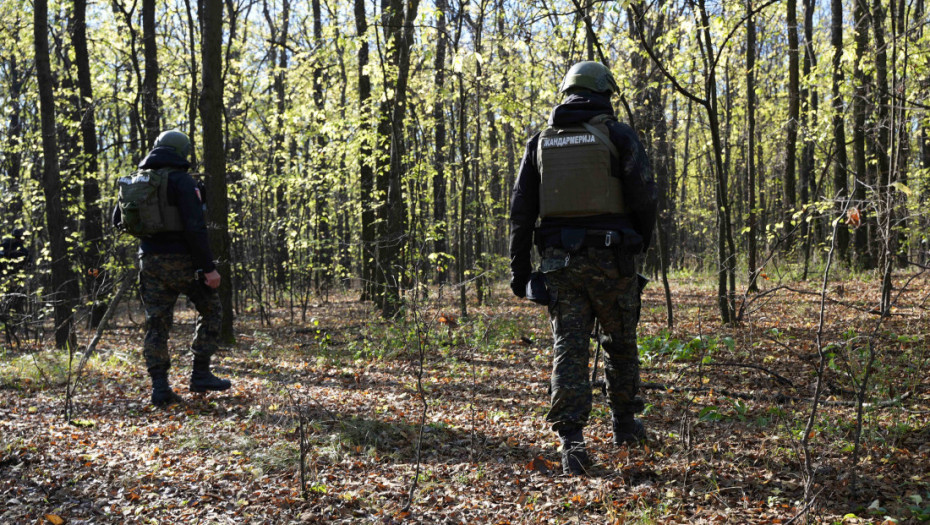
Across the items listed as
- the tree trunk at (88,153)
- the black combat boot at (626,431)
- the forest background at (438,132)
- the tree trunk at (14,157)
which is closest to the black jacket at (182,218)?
the forest background at (438,132)

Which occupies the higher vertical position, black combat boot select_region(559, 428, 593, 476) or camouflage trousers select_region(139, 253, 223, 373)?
camouflage trousers select_region(139, 253, 223, 373)

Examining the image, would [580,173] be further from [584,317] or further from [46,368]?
[46,368]

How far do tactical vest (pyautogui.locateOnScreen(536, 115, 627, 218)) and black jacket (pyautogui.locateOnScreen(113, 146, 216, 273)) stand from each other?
3509mm

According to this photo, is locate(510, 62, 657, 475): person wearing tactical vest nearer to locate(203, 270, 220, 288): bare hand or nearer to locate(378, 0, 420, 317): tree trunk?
locate(203, 270, 220, 288): bare hand

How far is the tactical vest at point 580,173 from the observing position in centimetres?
344

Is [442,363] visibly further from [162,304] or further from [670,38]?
[670,38]

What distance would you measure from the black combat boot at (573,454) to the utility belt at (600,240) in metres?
1.12

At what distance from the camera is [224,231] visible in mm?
8203

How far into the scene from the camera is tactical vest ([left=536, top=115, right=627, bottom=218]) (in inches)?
136

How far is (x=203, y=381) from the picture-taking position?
564cm

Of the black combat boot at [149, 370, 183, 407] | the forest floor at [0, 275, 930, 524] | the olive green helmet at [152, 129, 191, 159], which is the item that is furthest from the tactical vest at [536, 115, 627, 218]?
the black combat boot at [149, 370, 183, 407]

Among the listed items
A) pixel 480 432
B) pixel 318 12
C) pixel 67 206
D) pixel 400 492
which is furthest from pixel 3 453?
pixel 318 12

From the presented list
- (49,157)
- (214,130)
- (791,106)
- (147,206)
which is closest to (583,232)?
(147,206)

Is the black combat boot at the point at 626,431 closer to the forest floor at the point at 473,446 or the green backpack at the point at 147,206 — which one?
the forest floor at the point at 473,446
